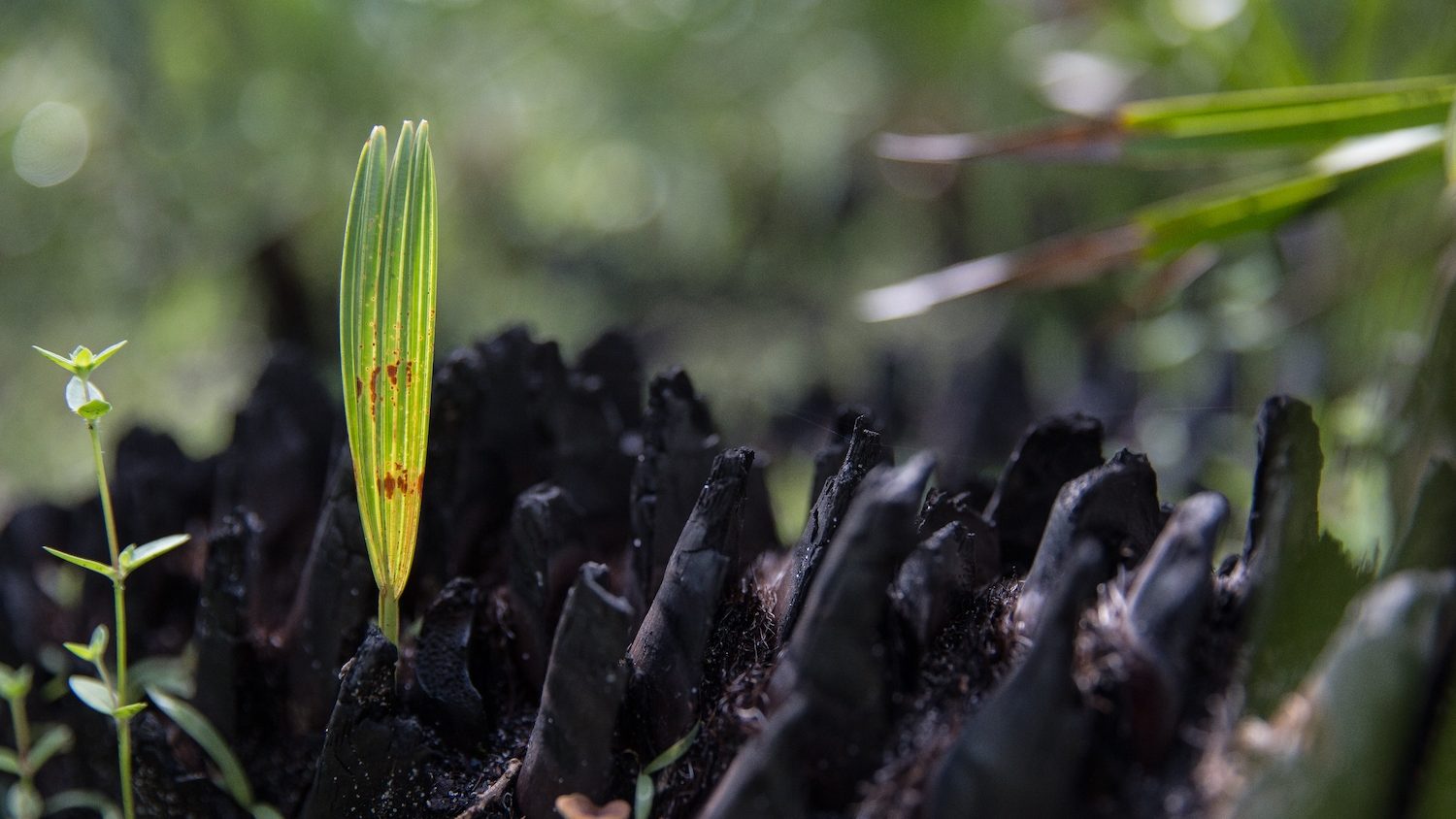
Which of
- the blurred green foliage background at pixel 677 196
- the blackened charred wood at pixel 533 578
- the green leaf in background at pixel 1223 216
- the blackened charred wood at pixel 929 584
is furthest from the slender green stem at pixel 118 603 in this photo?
the blurred green foliage background at pixel 677 196

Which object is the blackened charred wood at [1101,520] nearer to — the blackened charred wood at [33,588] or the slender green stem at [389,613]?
the slender green stem at [389,613]

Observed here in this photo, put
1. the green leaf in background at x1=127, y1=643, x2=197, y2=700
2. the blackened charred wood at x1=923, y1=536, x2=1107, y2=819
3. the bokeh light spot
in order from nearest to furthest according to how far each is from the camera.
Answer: the blackened charred wood at x1=923, y1=536, x2=1107, y2=819 < the green leaf in background at x1=127, y1=643, x2=197, y2=700 < the bokeh light spot

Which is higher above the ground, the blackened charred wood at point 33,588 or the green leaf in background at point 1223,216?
the green leaf in background at point 1223,216

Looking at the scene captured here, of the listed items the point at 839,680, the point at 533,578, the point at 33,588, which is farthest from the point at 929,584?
the point at 33,588

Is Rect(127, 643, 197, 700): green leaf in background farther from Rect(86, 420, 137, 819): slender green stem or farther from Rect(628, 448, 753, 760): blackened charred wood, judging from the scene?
Rect(628, 448, 753, 760): blackened charred wood

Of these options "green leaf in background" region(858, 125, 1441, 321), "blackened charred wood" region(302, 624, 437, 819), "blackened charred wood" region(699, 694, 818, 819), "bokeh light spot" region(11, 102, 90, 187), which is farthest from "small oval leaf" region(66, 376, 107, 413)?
"bokeh light spot" region(11, 102, 90, 187)

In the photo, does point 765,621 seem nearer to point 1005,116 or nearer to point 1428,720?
point 1428,720
